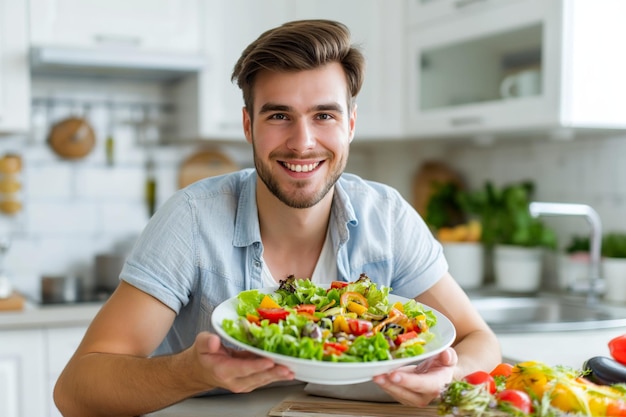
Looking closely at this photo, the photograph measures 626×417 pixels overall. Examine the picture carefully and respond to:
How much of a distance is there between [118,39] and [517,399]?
7.46ft

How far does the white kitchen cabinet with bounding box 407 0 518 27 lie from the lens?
9.02ft

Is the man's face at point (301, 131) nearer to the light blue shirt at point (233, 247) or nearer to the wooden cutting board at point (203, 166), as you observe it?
the light blue shirt at point (233, 247)

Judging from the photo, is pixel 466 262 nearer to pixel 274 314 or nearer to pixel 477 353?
pixel 477 353

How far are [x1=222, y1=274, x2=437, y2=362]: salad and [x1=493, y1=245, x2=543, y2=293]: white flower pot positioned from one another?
1718 mm

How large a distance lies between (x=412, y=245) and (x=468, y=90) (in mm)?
1388

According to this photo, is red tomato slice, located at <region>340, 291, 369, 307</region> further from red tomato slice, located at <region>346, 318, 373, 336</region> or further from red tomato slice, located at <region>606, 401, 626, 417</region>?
red tomato slice, located at <region>606, 401, 626, 417</region>

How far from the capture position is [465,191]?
3.47 m

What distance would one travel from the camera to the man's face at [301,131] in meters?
1.44

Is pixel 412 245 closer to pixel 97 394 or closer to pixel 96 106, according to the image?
pixel 97 394


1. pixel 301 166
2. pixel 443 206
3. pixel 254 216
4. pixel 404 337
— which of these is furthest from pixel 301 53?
pixel 443 206

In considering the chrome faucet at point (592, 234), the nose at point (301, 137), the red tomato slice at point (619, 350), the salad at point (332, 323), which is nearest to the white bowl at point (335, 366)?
the salad at point (332, 323)

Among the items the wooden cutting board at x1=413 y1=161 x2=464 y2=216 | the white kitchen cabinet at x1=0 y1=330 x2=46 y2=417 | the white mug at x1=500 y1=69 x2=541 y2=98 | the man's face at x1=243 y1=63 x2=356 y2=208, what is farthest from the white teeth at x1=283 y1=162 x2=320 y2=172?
the wooden cutting board at x1=413 y1=161 x2=464 y2=216

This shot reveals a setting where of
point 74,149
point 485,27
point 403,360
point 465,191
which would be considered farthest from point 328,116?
point 465,191

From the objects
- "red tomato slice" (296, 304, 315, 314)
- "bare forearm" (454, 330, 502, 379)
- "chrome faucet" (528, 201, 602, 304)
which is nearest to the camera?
"red tomato slice" (296, 304, 315, 314)
